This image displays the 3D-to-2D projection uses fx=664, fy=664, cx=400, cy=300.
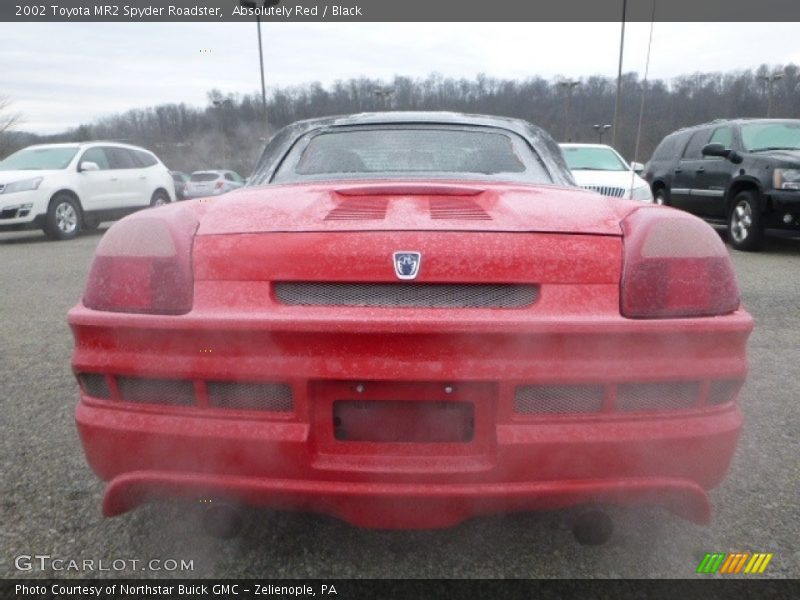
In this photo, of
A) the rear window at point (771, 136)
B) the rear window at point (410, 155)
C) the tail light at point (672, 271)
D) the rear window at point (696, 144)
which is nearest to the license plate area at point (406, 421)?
the tail light at point (672, 271)

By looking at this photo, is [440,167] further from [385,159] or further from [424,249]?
[424,249]

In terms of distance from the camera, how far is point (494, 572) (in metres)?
1.83

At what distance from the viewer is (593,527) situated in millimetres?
1726

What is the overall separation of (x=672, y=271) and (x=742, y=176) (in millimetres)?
7687

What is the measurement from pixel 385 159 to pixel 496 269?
114cm

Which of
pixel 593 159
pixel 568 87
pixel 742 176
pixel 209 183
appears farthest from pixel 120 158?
pixel 568 87

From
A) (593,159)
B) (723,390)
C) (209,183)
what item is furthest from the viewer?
(209,183)

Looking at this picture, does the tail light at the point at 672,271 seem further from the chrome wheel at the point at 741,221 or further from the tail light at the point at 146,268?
the chrome wheel at the point at 741,221

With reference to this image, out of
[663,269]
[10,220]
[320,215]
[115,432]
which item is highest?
[320,215]

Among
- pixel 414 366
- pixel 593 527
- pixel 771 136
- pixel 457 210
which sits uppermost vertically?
pixel 457 210

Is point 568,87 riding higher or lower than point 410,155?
higher

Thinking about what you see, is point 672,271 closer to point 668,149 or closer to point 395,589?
point 395,589

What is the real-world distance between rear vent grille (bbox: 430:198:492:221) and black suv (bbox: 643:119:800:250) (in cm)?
710

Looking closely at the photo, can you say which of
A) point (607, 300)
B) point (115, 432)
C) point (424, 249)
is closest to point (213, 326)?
point (115, 432)
